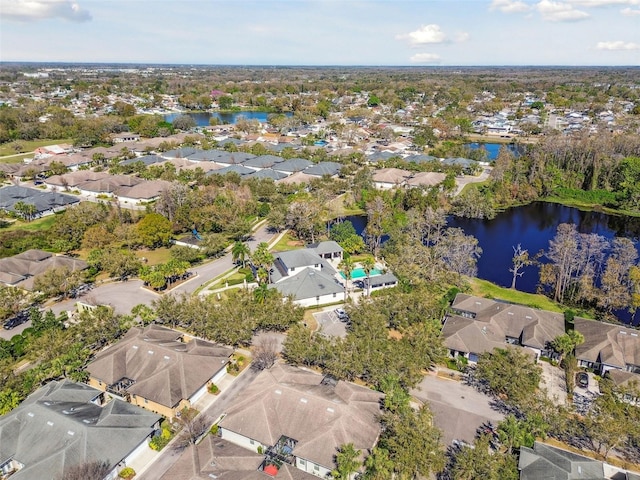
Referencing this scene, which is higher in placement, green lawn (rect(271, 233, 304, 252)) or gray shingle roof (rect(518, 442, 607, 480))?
green lawn (rect(271, 233, 304, 252))

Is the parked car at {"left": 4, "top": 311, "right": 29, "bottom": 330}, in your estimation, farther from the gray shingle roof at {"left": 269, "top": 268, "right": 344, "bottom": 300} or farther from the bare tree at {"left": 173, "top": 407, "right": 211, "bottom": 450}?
the gray shingle roof at {"left": 269, "top": 268, "right": 344, "bottom": 300}

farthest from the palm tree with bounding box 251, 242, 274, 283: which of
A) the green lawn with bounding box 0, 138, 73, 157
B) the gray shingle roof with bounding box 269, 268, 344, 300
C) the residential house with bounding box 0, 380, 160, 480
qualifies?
the green lawn with bounding box 0, 138, 73, 157

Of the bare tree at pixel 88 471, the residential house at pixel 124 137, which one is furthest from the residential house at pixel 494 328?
the residential house at pixel 124 137

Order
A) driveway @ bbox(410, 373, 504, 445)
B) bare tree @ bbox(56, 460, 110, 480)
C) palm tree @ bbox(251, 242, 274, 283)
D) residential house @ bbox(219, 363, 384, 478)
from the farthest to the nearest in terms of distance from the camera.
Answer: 1. palm tree @ bbox(251, 242, 274, 283)
2. driveway @ bbox(410, 373, 504, 445)
3. residential house @ bbox(219, 363, 384, 478)
4. bare tree @ bbox(56, 460, 110, 480)

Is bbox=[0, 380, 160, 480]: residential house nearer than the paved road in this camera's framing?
Yes

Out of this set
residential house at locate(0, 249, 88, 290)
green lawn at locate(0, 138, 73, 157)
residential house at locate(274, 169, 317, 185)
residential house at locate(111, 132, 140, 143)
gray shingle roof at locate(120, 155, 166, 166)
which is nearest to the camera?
residential house at locate(0, 249, 88, 290)

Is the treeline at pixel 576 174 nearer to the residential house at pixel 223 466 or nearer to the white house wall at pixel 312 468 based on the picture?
the white house wall at pixel 312 468
